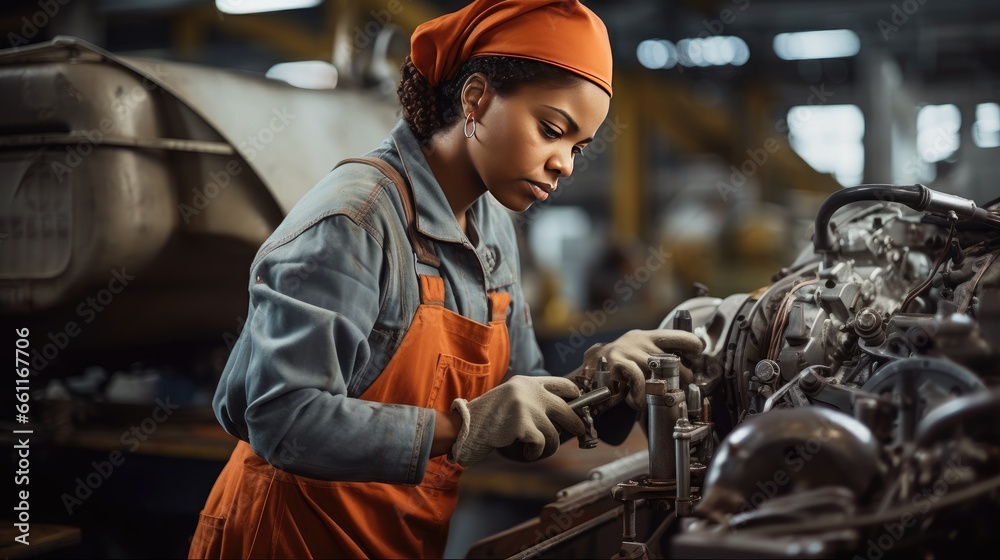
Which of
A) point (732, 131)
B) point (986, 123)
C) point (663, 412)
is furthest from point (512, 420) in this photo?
point (732, 131)

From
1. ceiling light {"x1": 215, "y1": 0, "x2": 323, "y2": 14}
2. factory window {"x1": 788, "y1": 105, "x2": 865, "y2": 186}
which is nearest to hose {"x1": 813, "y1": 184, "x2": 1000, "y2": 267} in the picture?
ceiling light {"x1": 215, "y1": 0, "x2": 323, "y2": 14}

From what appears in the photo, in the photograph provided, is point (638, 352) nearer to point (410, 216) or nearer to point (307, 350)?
point (410, 216)

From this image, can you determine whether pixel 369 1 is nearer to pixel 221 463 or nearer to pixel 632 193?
pixel 221 463

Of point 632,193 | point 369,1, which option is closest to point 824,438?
point 369,1

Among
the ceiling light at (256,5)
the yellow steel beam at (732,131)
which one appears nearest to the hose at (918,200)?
the ceiling light at (256,5)

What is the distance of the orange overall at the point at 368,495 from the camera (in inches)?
59.7

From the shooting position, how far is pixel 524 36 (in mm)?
1479

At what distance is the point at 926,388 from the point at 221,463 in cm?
210

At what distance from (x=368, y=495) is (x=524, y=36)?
80 cm

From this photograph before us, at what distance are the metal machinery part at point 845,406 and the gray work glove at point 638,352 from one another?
52 millimetres

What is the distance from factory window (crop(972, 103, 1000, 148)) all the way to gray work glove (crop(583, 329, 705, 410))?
11.2 feet

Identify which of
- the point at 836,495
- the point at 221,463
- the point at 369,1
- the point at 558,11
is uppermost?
the point at 369,1

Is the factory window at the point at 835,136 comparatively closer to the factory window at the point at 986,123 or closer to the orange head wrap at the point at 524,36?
the factory window at the point at 986,123

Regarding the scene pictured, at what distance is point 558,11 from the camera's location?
1506mm
